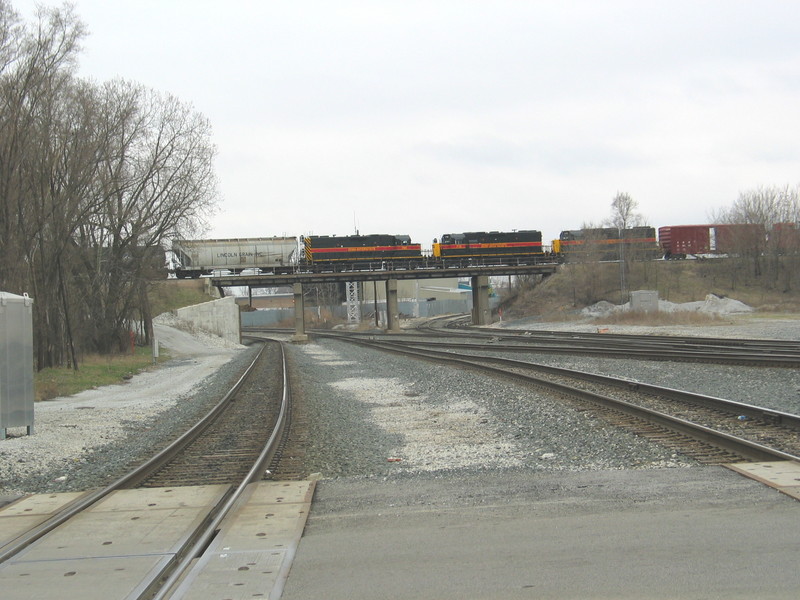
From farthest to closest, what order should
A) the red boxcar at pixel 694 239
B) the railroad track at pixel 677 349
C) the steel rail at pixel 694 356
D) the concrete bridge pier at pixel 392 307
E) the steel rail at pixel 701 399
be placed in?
the red boxcar at pixel 694 239
the concrete bridge pier at pixel 392 307
the railroad track at pixel 677 349
the steel rail at pixel 694 356
the steel rail at pixel 701 399

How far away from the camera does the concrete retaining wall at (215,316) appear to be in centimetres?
5734

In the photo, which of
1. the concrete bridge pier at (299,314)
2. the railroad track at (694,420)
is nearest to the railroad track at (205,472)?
the railroad track at (694,420)

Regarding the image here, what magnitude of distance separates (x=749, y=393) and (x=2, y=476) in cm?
1261

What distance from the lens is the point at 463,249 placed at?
67.3 metres

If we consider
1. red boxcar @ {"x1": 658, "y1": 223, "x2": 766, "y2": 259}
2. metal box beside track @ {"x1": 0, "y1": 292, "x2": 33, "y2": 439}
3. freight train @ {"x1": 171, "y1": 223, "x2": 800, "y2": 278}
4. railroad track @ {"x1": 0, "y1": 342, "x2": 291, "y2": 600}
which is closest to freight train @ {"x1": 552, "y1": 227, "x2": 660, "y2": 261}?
freight train @ {"x1": 171, "y1": 223, "x2": 800, "y2": 278}

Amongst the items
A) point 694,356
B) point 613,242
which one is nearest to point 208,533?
point 694,356

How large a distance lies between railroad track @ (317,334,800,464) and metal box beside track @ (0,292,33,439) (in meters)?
9.28

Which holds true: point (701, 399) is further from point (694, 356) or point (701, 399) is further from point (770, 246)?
point (770, 246)

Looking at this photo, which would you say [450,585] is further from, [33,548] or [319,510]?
[33,548]

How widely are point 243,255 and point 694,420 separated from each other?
187 feet

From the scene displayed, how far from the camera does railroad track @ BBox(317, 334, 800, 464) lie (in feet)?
27.2

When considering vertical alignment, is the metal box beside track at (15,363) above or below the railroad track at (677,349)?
above

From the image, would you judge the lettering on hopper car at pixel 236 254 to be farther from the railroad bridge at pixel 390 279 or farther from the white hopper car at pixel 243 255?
the railroad bridge at pixel 390 279

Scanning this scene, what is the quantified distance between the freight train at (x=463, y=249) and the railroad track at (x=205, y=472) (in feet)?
159
